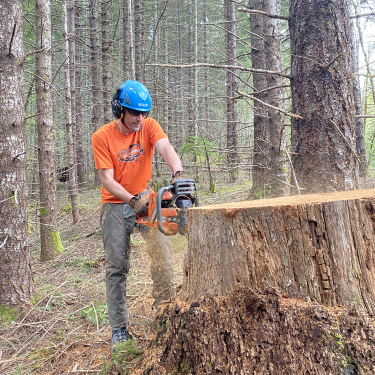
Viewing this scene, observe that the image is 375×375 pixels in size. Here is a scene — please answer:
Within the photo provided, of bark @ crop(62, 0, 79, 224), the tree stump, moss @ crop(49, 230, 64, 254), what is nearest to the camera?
the tree stump

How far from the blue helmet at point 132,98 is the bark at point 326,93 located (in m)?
1.32

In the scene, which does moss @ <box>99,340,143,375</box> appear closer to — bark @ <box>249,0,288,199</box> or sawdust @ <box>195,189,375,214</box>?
sawdust @ <box>195,189,375,214</box>

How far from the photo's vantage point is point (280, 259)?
1.66 m

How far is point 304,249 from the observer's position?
1622mm

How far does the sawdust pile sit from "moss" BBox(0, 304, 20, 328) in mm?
2284

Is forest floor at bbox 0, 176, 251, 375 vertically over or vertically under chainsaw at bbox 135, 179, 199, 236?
under

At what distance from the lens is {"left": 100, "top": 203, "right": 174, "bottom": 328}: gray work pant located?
107 inches

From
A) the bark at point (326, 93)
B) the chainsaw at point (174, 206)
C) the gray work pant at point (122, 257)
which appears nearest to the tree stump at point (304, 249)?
the chainsaw at point (174, 206)

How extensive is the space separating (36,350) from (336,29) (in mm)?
3765

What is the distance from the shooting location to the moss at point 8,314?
3.36 meters

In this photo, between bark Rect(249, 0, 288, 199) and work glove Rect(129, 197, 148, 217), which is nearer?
work glove Rect(129, 197, 148, 217)

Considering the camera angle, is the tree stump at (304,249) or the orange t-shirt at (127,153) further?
the orange t-shirt at (127,153)

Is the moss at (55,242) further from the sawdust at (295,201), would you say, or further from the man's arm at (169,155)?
the sawdust at (295,201)

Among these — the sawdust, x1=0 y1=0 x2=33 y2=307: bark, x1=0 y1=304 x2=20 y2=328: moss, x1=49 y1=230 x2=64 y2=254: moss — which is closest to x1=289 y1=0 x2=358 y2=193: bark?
the sawdust
